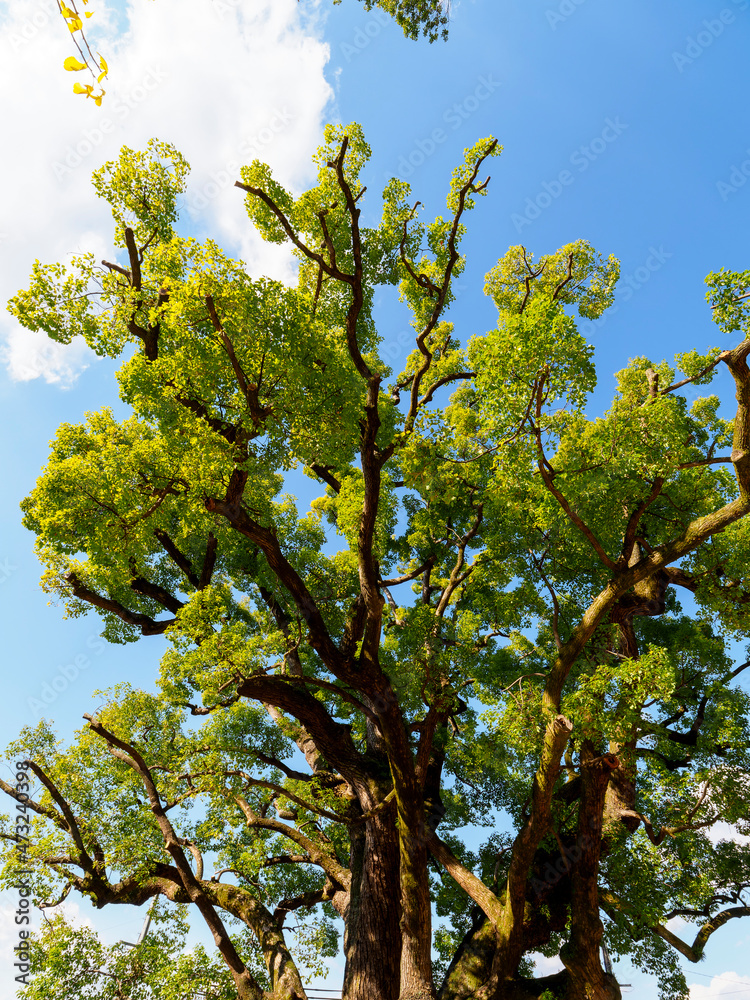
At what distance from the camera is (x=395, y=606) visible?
10.3 metres

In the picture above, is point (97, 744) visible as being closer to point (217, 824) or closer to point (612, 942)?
point (217, 824)

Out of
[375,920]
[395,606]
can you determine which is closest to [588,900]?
[375,920]

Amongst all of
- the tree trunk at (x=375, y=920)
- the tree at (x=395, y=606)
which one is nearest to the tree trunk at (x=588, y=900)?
the tree at (x=395, y=606)

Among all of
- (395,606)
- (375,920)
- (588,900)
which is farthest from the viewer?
(395,606)

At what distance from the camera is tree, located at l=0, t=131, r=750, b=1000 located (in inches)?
226

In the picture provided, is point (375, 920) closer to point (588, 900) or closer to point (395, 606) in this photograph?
point (588, 900)

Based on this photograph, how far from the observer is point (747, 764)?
7750mm

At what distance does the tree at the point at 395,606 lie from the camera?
574cm

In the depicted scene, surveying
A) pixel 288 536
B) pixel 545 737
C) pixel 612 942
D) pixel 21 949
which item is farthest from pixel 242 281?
pixel 612 942

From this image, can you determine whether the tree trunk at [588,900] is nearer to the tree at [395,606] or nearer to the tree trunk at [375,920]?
the tree at [395,606]

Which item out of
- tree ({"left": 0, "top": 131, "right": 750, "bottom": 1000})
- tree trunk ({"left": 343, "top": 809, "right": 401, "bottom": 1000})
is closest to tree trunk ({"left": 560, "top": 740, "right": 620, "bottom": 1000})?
tree ({"left": 0, "top": 131, "right": 750, "bottom": 1000})

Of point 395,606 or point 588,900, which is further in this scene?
point 395,606

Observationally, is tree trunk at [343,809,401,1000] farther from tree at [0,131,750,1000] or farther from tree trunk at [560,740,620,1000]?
tree trunk at [560,740,620,1000]

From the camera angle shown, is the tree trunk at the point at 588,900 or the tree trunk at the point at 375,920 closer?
the tree trunk at the point at 588,900
